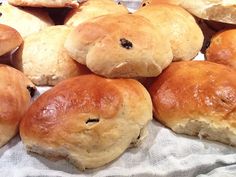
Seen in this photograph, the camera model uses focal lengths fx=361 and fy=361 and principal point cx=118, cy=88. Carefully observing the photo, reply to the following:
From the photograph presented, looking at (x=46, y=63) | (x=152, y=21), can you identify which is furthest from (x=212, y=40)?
(x=46, y=63)

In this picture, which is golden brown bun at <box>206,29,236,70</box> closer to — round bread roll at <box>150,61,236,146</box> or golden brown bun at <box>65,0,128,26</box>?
round bread roll at <box>150,61,236,146</box>

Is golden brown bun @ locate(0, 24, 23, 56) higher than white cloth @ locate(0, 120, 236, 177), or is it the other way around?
golden brown bun @ locate(0, 24, 23, 56)

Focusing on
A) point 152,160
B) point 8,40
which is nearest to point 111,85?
point 152,160

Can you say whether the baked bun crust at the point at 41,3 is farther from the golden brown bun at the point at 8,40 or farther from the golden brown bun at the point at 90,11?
the golden brown bun at the point at 8,40

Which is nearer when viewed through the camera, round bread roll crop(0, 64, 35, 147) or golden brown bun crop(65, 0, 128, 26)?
round bread roll crop(0, 64, 35, 147)

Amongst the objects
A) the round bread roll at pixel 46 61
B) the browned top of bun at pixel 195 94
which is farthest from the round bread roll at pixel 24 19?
the browned top of bun at pixel 195 94

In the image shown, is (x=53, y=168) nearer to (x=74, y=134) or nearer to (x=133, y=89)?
(x=74, y=134)

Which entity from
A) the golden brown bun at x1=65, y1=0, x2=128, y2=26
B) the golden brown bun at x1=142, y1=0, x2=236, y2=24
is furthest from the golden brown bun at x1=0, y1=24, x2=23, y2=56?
the golden brown bun at x1=142, y1=0, x2=236, y2=24
